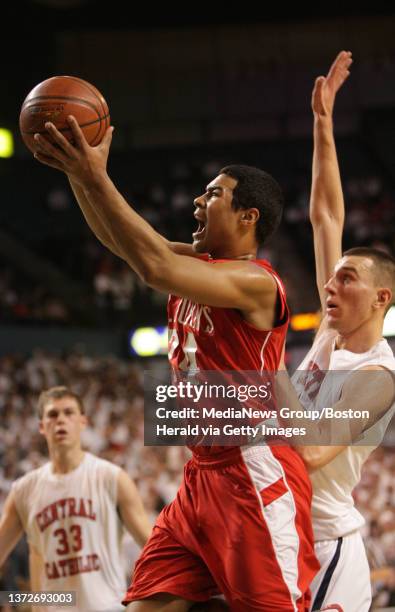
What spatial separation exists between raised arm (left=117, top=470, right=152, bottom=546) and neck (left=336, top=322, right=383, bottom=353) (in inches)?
71.2

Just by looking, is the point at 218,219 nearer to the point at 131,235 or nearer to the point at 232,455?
the point at 131,235

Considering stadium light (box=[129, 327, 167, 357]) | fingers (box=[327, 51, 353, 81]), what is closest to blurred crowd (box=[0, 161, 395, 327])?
stadium light (box=[129, 327, 167, 357])

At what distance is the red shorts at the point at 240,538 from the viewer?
2.64 metres

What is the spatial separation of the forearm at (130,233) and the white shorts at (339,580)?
3.90 ft

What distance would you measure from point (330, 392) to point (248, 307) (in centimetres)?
54

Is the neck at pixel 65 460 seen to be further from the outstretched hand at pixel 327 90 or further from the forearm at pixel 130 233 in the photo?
the forearm at pixel 130 233

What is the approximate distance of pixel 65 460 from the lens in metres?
4.75

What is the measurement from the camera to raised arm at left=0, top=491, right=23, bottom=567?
14.8 ft

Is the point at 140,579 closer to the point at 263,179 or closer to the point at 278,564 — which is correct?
the point at 278,564

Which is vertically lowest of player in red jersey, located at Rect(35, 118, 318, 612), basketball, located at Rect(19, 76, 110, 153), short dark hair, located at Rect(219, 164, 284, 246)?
player in red jersey, located at Rect(35, 118, 318, 612)

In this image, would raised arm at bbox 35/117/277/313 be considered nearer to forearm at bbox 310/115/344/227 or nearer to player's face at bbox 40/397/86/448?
forearm at bbox 310/115/344/227

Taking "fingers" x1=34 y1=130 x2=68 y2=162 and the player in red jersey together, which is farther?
the player in red jersey

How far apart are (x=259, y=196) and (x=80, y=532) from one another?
2.41 m

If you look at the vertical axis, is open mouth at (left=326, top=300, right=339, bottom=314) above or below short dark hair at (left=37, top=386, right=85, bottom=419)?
below
